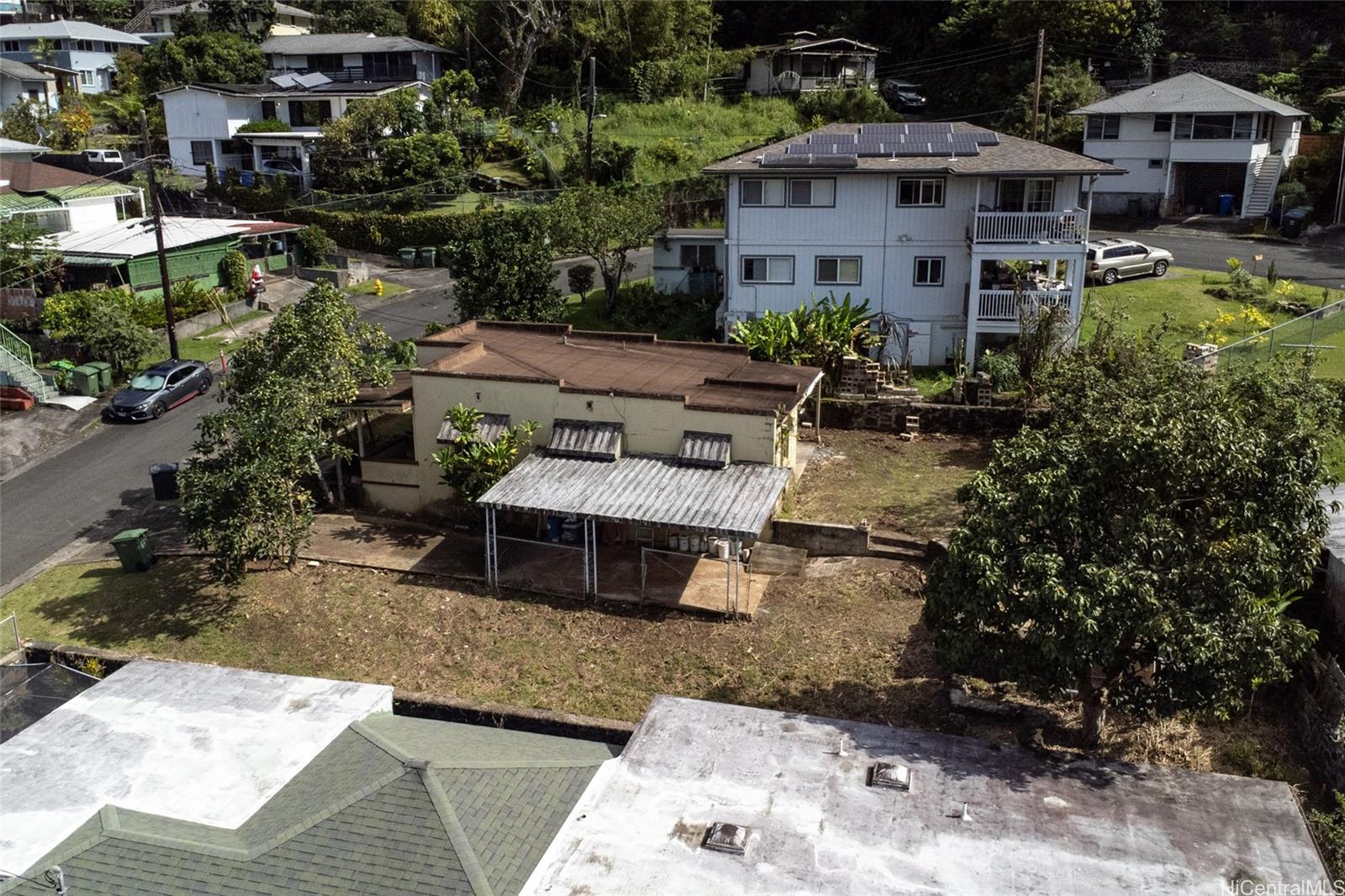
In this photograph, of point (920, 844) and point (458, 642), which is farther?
point (458, 642)

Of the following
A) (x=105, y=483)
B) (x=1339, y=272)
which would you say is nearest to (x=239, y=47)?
(x=105, y=483)

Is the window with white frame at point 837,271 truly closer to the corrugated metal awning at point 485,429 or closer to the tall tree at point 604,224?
the tall tree at point 604,224

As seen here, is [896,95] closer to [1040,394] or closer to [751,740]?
[1040,394]

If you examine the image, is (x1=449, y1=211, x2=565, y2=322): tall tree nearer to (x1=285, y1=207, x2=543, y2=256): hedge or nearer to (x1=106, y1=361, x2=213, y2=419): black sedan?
(x1=106, y1=361, x2=213, y2=419): black sedan

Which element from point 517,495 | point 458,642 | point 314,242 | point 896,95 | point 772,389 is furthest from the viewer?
point 896,95

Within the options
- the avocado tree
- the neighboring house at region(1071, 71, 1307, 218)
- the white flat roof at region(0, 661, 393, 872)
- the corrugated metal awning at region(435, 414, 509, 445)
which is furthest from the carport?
the neighboring house at region(1071, 71, 1307, 218)

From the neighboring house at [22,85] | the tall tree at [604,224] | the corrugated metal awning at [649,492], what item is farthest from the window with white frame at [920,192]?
the neighboring house at [22,85]
